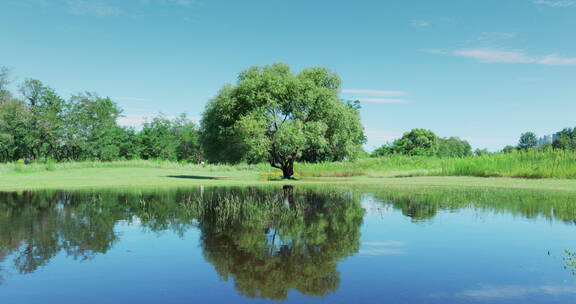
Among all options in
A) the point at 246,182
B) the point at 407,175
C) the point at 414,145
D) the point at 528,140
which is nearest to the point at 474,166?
the point at 407,175

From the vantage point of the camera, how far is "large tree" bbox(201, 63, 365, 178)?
3775 centimetres

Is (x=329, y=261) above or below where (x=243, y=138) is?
below

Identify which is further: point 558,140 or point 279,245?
point 558,140

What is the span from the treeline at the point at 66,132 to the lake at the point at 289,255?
236ft

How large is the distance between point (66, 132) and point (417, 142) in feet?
347

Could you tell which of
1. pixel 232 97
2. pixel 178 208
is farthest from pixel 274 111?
pixel 178 208

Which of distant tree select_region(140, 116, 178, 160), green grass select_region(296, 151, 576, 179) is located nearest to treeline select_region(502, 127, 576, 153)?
green grass select_region(296, 151, 576, 179)

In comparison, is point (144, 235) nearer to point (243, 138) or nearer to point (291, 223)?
point (291, 223)

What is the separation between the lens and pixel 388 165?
49.8m

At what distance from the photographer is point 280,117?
41531 millimetres

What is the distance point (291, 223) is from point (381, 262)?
197 inches

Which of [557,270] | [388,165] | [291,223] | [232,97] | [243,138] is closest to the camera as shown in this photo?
[557,270]

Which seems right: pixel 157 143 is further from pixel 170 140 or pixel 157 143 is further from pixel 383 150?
pixel 383 150

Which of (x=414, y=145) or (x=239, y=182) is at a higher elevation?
(x=414, y=145)
